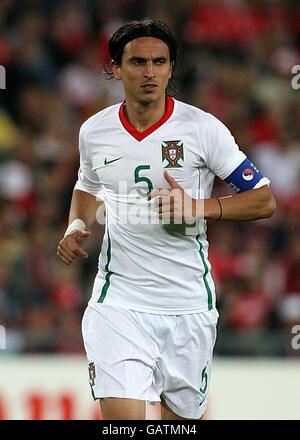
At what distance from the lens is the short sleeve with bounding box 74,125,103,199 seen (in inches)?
181

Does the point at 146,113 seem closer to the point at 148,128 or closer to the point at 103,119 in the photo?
the point at 148,128

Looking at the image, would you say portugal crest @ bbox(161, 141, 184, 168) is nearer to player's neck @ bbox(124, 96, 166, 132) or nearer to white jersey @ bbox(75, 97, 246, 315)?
white jersey @ bbox(75, 97, 246, 315)

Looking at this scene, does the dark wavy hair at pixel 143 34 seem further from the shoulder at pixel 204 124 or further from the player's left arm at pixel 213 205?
the player's left arm at pixel 213 205

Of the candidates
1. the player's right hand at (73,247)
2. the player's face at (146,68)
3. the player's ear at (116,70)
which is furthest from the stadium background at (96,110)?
the player's face at (146,68)

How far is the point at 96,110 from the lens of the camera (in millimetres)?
9578

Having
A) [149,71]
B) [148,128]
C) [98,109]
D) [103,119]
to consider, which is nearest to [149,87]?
[149,71]

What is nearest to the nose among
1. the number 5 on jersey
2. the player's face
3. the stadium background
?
the player's face

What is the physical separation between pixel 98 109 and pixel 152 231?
526 centimetres

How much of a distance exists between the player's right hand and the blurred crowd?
321 centimetres

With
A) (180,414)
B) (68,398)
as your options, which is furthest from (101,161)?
(68,398)

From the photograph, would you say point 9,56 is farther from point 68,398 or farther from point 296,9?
point 68,398

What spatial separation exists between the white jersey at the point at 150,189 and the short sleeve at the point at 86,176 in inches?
1.6

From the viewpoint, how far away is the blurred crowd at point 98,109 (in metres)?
8.14

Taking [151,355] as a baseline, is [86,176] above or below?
above
